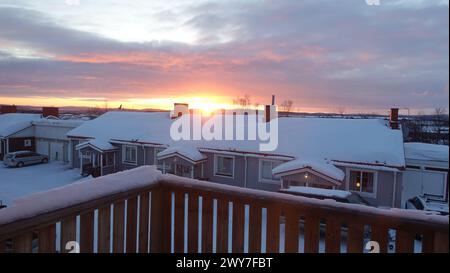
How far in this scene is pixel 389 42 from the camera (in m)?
1.55

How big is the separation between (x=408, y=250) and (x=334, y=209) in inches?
13.2

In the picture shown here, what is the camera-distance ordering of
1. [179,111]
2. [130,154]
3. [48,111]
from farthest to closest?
[179,111], [130,154], [48,111]

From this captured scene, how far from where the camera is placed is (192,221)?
1.98 meters

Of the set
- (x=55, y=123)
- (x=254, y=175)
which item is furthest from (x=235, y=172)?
(x=55, y=123)

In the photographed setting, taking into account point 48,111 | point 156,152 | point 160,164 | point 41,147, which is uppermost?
point 48,111

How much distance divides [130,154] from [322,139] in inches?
289

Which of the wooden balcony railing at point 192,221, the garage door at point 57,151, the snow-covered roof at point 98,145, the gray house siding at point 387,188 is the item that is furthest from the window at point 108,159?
the wooden balcony railing at point 192,221

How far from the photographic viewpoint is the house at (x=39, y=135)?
689 cm

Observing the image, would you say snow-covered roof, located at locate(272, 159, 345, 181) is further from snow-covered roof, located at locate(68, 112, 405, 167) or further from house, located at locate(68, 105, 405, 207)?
snow-covered roof, located at locate(68, 112, 405, 167)

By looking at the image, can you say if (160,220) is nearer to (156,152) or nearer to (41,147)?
(41,147)

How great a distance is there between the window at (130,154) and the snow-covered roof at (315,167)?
6013 millimetres

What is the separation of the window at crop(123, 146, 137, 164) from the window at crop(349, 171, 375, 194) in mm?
7902

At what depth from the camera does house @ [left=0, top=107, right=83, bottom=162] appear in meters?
6.89

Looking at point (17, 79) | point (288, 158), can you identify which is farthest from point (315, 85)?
point (288, 158)
